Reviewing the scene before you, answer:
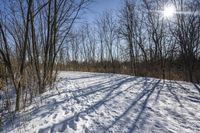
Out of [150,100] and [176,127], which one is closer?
[176,127]

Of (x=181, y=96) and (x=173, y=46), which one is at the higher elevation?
(x=173, y=46)

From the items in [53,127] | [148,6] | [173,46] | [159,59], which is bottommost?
[53,127]

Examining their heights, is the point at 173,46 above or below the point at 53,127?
above

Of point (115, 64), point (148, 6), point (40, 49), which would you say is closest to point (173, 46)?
point (148, 6)

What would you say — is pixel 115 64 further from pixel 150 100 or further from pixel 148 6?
pixel 150 100

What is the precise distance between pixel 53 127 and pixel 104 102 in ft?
6.36

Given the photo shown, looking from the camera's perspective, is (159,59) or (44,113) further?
(159,59)

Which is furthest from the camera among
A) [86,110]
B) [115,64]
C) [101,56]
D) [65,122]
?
[101,56]

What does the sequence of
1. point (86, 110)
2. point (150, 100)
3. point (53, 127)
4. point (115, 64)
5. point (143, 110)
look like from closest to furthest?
point (53, 127), point (143, 110), point (86, 110), point (150, 100), point (115, 64)

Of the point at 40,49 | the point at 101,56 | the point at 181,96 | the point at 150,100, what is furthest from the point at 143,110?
the point at 101,56

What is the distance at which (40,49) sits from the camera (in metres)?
8.23

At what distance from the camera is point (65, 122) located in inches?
142

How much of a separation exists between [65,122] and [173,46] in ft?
52.3

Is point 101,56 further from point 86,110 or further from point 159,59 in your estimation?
point 86,110
